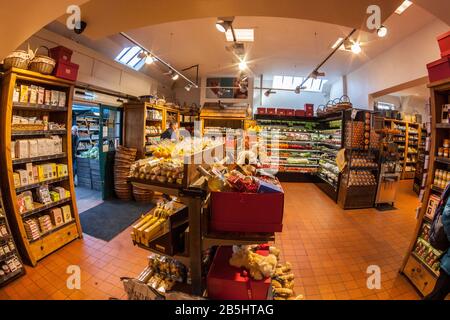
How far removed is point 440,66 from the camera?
217cm

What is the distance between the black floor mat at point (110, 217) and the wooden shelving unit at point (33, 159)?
0.38 meters

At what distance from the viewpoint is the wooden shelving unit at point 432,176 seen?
2.26 metres

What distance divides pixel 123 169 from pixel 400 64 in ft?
23.7

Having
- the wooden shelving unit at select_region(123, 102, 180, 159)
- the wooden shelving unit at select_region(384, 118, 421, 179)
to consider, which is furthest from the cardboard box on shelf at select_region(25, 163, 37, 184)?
the wooden shelving unit at select_region(384, 118, 421, 179)

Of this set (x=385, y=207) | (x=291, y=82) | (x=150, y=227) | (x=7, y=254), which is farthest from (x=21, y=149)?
(x=291, y=82)

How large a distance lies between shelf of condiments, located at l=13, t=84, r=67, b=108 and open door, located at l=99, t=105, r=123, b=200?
2179mm

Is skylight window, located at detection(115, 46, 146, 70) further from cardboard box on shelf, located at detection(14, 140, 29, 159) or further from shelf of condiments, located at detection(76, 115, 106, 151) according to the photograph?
cardboard box on shelf, located at detection(14, 140, 29, 159)

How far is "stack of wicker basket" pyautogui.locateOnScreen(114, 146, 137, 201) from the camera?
5.09m

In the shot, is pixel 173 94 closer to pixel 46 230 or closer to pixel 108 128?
pixel 108 128

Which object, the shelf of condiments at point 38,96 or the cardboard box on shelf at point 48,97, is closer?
the shelf of condiments at point 38,96

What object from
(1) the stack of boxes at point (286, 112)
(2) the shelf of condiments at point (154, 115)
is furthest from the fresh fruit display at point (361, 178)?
A: (2) the shelf of condiments at point (154, 115)

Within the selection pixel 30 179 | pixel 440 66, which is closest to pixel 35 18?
pixel 30 179

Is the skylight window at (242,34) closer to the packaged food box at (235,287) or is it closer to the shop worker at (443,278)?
the shop worker at (443,278)

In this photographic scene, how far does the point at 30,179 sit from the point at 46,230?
78 centimetres
